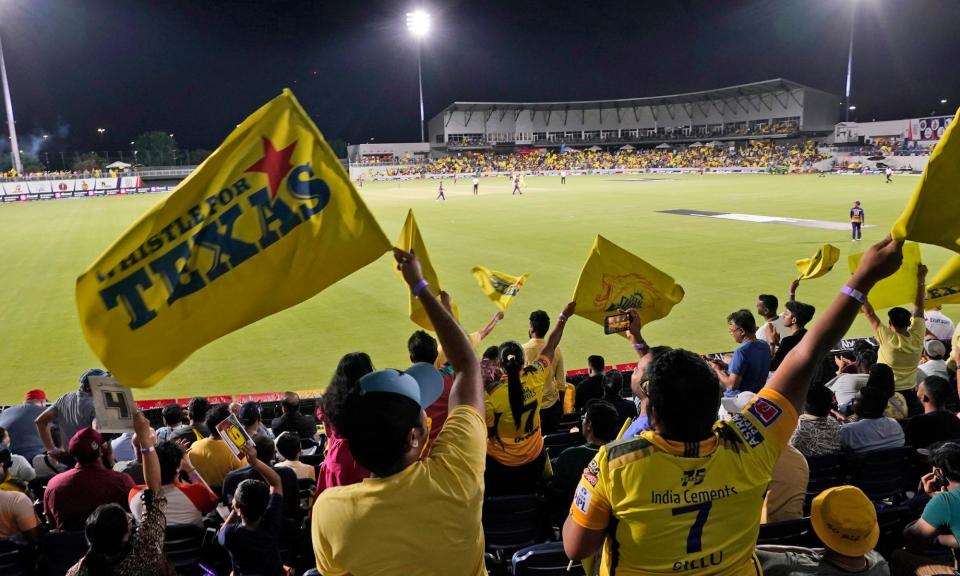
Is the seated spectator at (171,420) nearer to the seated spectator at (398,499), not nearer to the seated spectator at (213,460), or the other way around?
the seated spectator at (213,460)

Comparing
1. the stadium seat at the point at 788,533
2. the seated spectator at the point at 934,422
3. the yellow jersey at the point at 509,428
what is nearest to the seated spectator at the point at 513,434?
the yellow jersey at the point at 509,428

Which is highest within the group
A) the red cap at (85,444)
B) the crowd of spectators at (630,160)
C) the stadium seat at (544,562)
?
the crowd of spectators at (630,160)

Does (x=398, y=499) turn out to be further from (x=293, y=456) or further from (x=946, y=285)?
(x=946, y=285)

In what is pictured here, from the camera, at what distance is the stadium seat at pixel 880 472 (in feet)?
17.0

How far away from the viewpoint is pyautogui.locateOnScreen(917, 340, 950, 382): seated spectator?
8.05 metres

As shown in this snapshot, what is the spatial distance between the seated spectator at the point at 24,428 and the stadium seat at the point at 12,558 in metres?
3.18

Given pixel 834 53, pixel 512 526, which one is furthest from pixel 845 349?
pixel 834 53

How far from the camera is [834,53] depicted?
102 metres

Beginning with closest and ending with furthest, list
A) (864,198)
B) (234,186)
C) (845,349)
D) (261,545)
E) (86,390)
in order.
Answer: (234,186), (261,545), (86,390), (845,349), (864,198)

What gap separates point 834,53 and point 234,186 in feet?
392

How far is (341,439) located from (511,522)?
5.22 feet

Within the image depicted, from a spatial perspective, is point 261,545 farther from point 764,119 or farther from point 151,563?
point 764,119

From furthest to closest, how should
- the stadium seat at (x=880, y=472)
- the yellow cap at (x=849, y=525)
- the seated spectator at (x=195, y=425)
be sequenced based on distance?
the seated spectator at (x=195, y=425) → the stadium seat at (x=880, y=472) → the yellow cap at (x=849, y=525)

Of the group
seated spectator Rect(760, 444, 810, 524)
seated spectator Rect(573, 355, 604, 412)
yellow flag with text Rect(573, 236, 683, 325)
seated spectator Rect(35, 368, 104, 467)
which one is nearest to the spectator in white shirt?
yellow flag with text Rect(573, 236, 683, 325)
